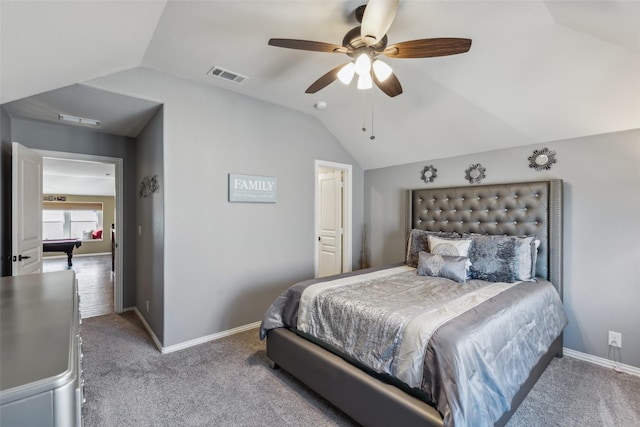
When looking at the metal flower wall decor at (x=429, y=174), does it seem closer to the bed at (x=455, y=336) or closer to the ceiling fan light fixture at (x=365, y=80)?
the bed at (x=455, y=336)

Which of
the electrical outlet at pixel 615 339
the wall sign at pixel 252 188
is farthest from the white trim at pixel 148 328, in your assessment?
the electrical outlet at pixel 615 339

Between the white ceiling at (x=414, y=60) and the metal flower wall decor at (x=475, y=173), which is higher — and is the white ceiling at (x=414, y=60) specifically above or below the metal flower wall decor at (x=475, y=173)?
above

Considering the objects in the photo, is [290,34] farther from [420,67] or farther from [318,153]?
[318,153]

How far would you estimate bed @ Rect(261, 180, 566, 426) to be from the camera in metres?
1.44

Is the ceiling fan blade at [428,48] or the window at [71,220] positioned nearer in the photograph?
the ceiling fan blade at [428,48]

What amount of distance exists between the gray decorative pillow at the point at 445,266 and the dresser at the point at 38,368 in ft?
8.58

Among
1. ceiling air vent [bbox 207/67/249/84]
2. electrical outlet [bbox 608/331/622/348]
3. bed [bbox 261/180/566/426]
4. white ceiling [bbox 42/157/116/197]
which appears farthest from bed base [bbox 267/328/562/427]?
white ceiling [bbox 42/157/116/197]

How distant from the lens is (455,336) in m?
1.48

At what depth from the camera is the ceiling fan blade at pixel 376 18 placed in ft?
4.80

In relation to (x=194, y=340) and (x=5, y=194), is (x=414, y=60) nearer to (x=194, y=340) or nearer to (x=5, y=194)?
(x=194, y=340)

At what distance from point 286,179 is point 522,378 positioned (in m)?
2.87

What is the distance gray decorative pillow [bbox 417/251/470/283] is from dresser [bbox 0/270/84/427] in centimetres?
261

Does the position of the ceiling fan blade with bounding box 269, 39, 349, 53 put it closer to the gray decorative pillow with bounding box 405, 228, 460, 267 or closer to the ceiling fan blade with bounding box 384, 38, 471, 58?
the ceiling fan blade with bounding box 384, 38, 471, 58

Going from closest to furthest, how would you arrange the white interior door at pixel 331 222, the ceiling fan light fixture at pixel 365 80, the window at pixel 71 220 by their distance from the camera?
the ceiling fan light fixture at pixel 365 80, the white interior door at pixel 331 222, the window at pixel 71 220
